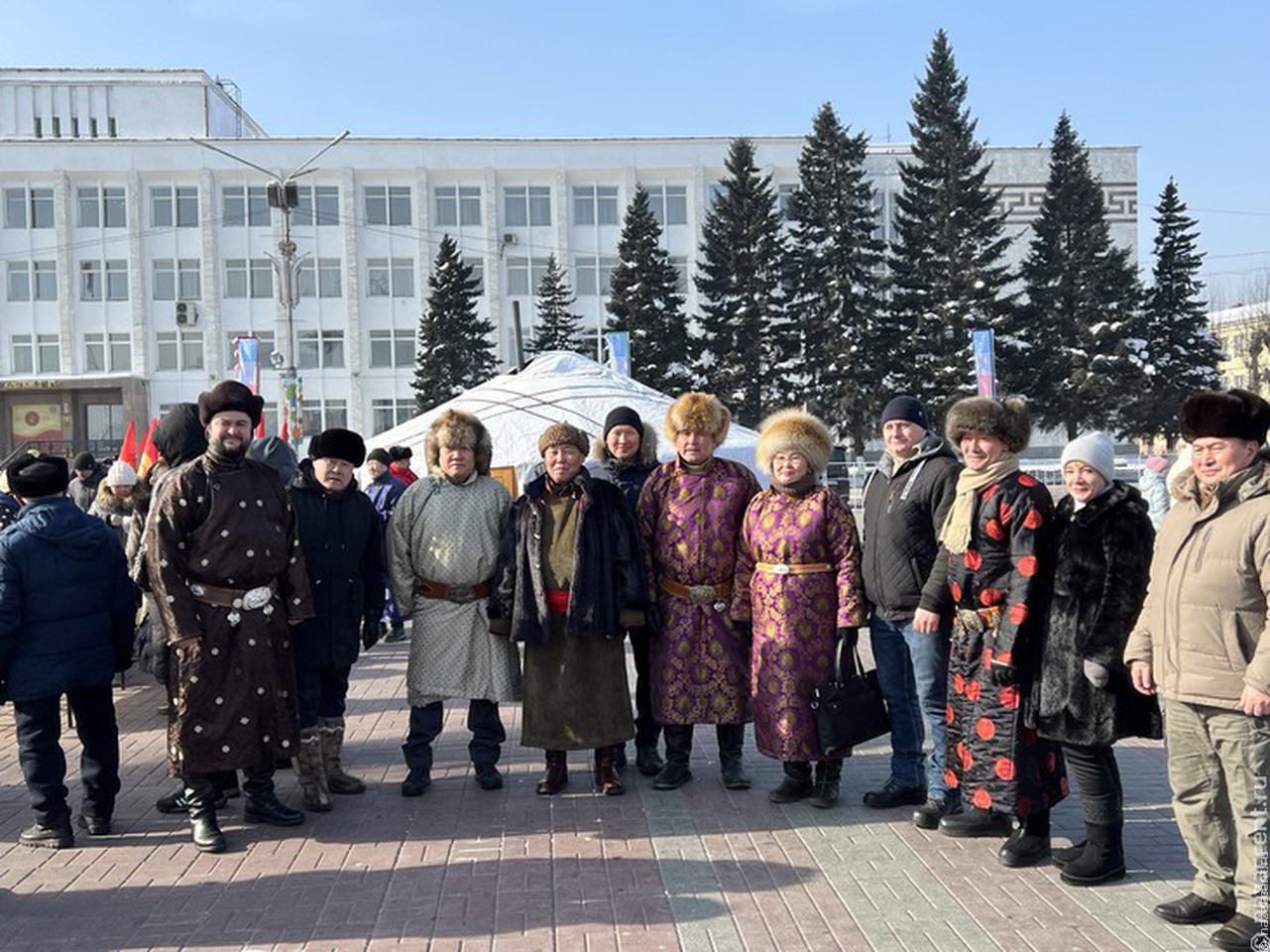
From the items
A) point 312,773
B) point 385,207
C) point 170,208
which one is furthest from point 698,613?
point 170,208

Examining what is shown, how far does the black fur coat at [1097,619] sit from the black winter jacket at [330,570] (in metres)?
3.21

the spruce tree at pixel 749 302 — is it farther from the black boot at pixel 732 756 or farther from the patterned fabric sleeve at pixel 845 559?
the patterned fabric sleeve at pixel 845 559

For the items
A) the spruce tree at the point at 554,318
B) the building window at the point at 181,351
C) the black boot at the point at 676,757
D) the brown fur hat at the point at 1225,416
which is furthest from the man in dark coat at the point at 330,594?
the building window at the point at 181,351

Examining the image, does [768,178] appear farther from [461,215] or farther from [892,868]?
[892,868]

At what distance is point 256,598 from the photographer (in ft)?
17.2

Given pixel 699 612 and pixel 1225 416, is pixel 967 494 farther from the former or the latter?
pixel 699 612

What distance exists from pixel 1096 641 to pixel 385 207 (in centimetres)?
4539

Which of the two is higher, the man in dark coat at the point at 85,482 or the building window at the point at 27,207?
the building window at the point at 27,207

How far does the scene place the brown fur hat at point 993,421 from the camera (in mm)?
4840

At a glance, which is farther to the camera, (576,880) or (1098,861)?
(576,880)

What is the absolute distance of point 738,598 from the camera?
5.77 meters

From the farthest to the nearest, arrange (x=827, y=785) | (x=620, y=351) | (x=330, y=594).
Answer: (x=620, y=351) → (x=330, y=594) → (x=827, y=785)

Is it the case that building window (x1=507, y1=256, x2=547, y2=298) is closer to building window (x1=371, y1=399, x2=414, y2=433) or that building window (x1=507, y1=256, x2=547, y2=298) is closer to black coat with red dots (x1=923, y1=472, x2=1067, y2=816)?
building window (x1=371, y1=399, x2=414, y2=433)

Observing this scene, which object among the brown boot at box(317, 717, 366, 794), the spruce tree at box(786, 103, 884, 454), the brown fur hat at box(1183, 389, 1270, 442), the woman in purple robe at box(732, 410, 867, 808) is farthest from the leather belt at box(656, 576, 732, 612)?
the spruce tree at box(786, 103, 884, 454)
